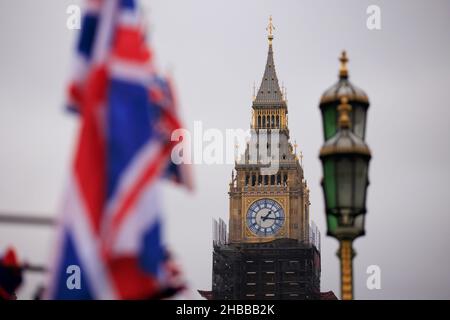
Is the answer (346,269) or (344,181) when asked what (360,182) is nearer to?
(344,181)

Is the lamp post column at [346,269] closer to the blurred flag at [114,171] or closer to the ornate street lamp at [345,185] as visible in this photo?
the ornate street lamp at [345,185]

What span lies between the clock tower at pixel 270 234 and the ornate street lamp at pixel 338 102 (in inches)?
2317

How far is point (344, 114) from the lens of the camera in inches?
490

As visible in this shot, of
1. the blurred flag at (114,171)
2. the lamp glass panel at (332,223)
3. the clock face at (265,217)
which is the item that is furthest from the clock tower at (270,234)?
the blurred flag at (114,171)

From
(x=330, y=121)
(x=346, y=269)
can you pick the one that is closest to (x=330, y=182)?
(x=346, y=269)

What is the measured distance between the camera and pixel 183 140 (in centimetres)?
1273

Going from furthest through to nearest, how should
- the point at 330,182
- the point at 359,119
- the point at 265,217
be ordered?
the point at 265,217
the point at 359,119
the point at 330,182

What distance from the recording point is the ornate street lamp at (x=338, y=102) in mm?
12922

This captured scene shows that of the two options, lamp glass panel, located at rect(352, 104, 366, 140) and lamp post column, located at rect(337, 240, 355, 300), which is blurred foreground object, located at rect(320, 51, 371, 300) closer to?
lamp post column, located at rect(337, 240, 355, 300)

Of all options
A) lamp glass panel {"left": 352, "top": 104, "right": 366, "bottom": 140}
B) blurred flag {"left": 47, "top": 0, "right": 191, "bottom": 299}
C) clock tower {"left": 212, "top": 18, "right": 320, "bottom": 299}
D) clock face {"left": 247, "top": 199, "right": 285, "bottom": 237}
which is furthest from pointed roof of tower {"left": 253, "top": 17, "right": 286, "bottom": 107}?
blurred flag {"left": 47, "top": 0, "right": 191, "bottom": 299}

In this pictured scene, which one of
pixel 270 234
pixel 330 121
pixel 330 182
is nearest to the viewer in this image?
pixel 330 182

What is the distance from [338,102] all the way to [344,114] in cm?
40

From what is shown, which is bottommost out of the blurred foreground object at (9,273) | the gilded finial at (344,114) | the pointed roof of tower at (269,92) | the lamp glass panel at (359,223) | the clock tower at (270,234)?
the blurred foreground object at (9,273)
